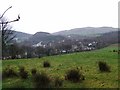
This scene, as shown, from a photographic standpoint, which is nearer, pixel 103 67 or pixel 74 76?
pixel 74 76

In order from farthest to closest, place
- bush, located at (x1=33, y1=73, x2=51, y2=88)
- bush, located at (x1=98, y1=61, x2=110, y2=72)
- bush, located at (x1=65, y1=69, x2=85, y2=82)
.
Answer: bush, located at (x1=98, y1=61, x2=110, y2=72) < bush, located at (x1=65, y1=69, x2=85, y2=82) < bush, located at (x1=33, y1=73, x2=51, y2=88)

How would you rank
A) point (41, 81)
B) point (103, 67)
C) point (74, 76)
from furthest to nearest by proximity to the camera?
point (103, 67)
point (74, 76)
point (41, 81)

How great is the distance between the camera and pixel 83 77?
50.6 ft

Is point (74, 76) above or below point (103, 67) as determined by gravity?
below

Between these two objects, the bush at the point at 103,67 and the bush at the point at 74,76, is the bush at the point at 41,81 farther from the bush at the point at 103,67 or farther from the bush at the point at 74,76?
the bush at the point at 103,67

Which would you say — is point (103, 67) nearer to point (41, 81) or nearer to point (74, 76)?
point (74, 76)

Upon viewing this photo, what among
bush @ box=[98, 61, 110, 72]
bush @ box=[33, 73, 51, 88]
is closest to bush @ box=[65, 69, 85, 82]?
bush @ box=[33, 73, 51, 88]

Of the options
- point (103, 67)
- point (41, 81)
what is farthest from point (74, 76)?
point (103, 67)

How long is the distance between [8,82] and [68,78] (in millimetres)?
3353

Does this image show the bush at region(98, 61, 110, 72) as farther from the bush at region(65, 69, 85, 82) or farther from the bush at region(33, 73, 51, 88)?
the bush at region(33, 73, 51, 88)

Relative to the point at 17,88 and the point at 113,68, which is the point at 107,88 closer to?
Answer: the point at 17,88

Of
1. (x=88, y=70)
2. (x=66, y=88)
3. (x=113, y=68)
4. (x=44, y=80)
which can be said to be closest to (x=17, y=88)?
(x=44, y=80)

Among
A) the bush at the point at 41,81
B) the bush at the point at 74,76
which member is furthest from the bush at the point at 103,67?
the bush at the point at 41,81

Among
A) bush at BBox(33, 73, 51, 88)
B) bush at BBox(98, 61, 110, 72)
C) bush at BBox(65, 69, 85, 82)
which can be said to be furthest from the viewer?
bush at BBox(98, 61, 110, 72)
